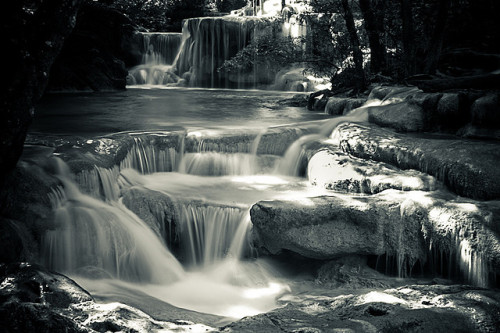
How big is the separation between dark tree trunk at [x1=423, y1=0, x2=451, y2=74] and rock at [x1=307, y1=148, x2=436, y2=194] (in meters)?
5.16

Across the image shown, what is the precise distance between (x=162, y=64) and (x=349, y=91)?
44.5 ft

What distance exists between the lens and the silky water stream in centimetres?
509

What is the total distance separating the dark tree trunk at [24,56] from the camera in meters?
3.93

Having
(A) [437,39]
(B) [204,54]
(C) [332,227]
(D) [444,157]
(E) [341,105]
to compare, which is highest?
(B) [204,54]

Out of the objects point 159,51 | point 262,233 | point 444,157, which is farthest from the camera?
point 159,51

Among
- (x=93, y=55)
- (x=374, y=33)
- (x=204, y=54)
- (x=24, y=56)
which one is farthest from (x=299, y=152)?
(x=204, y=54)

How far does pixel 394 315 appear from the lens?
10.3 ft

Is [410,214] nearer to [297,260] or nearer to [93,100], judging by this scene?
[297,260]

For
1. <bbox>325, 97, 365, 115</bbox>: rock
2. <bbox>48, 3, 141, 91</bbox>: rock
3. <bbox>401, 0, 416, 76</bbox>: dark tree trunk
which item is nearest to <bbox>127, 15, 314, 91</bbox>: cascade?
<bbox>48, 3, 141, 91</bbox>: rock

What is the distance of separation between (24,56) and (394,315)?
3.49m

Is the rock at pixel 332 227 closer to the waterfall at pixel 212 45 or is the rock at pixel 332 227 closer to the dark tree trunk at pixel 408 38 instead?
the dark tree trunk at pixel 408 38

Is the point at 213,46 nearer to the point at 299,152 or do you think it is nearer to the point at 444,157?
the point at 299,152

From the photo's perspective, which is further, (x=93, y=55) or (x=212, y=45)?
(x=212, y=45)

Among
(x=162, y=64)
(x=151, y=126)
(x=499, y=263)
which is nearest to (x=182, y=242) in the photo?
(x=499, y=263)
